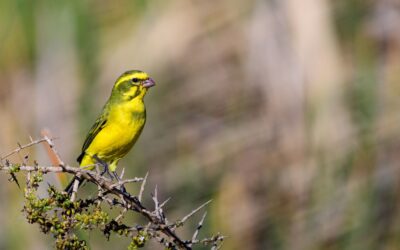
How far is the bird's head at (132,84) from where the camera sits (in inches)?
146

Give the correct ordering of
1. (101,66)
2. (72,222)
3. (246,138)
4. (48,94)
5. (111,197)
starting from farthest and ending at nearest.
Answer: (246,138), (101,66), (48,94), (111,197), (72,222)

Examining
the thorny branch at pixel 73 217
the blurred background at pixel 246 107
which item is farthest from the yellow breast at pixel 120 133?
the blurred background at pixel 246 107

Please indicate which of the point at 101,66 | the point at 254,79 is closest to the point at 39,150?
the point at 101,66

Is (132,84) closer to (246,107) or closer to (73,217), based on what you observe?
(73,217)

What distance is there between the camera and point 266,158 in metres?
7.12

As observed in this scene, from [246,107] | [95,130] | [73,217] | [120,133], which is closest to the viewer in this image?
[73,217]

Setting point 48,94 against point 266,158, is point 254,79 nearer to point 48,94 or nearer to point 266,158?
point 266,158

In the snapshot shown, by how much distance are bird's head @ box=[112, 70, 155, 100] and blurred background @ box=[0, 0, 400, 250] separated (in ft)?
5.72

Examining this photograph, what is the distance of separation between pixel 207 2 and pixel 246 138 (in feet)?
3.35

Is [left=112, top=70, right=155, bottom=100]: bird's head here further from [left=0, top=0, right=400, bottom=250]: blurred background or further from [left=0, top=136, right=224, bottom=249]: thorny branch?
[left=0, top=0, right=400, bottom=250]: blurred background

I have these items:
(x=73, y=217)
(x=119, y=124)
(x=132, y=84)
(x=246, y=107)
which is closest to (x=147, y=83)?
(x=132, y=84)

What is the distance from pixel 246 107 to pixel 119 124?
12.9ft

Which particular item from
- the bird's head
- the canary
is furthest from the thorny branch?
the bird's head

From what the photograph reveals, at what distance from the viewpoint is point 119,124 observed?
3.70m
